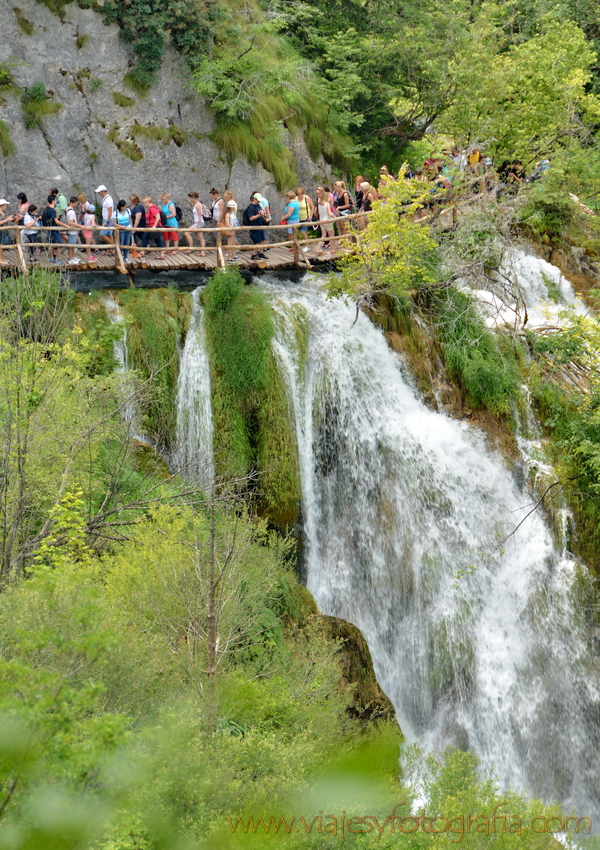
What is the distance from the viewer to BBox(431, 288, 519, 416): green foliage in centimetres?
1694

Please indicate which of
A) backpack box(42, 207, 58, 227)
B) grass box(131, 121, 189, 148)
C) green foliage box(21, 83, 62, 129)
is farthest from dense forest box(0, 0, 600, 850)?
green foliage box(21, 83, 62, 129)

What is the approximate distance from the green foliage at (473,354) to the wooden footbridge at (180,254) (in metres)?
2.84

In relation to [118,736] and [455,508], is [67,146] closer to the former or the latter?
[455,508]

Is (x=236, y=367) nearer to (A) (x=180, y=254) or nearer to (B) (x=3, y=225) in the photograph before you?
(A) (x=180, y=254)

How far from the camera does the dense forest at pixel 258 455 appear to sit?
691 cm

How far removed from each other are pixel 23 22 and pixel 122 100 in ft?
10.0

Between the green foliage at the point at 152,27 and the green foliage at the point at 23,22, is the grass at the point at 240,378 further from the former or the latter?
the green foliage at the point at 23,22

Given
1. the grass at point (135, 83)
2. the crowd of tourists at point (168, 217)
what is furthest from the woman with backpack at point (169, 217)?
the grass at point (135, 83)

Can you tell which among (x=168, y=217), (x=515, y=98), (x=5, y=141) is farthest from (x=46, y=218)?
(x=515, y=98)

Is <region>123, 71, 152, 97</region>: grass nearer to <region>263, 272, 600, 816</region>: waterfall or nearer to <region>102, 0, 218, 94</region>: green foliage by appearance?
<region>102, 0, 218, 94</region>: green foliage

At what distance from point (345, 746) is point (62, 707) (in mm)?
5822

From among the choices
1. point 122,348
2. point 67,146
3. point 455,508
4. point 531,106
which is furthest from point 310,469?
point 531,106

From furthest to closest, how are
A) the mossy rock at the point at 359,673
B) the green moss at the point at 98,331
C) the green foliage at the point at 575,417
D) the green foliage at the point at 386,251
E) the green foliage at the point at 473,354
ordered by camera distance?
the green foliage at the point at 473,354, the green foliage at the point at 386,251, the green foliage at the point at 575,417, the green moss at the point at 98,331, the mossy rock at the point at 359,673

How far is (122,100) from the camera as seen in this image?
20344mm
